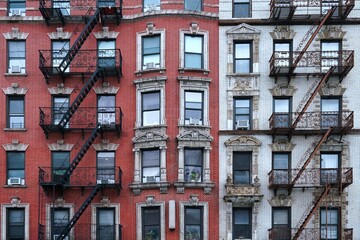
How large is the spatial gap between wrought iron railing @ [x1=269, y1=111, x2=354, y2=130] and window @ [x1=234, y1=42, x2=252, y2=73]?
3.16 m

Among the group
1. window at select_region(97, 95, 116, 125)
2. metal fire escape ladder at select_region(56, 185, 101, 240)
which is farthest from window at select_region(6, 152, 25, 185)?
window at select_region(97, 95, 116, 125)

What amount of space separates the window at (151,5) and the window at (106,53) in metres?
2.62

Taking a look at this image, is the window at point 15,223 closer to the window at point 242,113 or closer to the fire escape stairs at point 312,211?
the window at point 242,113

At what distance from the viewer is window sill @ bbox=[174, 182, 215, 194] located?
31.8 metres

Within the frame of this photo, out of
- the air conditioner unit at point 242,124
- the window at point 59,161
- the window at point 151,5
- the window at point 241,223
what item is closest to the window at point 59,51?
the window at point 59,161

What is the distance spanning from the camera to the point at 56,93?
110 feet

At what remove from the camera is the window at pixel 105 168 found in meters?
32.8

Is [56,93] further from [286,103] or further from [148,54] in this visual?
[286,103]

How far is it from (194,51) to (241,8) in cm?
367

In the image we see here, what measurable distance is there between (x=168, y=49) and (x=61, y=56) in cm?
603

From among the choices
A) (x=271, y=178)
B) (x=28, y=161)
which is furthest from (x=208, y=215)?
(x=28, y=161)

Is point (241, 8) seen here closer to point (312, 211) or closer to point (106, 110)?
point (106, 110)

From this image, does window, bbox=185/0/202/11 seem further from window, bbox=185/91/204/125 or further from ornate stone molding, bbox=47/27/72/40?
ornate stone molding, bbox=47/27/72/40

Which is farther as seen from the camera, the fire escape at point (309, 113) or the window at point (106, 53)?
the window at point (106, 53)
